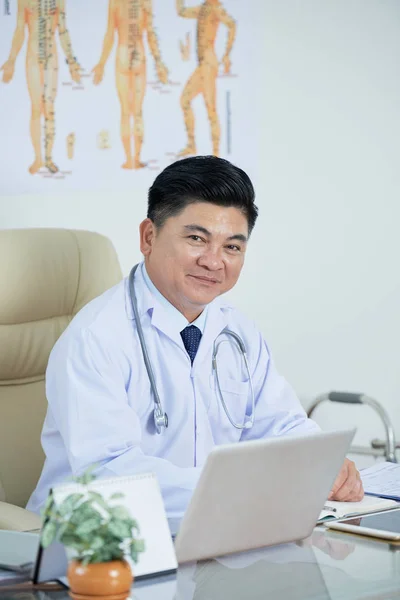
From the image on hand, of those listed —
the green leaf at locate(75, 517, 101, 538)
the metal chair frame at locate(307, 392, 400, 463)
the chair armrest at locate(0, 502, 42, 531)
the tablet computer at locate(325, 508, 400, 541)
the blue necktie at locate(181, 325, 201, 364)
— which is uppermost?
the green leaf at locate(75, 517, 101, 538)

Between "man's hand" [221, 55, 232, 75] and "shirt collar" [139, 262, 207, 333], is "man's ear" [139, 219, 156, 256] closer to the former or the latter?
"shirt collar" [139, 262, 207, 333]

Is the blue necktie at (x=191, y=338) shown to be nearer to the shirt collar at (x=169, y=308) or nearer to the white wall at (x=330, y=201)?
the shirt collar at (x=169, y=308)

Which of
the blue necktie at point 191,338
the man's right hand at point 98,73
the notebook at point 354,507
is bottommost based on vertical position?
the notebook at point 354,507

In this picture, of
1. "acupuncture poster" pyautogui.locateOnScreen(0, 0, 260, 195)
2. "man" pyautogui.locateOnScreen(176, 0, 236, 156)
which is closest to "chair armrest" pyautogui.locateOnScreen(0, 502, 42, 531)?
"acupuncture poster" pyautogui.locateOnScreen(0, 0, 260, 195)

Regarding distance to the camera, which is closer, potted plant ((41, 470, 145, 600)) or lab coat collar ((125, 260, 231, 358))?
potted plant ((41, 470, 145, 600))

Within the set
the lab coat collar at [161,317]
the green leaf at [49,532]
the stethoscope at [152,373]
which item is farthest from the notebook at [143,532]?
the lab coat collar at [161,317]

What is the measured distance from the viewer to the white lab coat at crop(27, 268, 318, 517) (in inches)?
62.5

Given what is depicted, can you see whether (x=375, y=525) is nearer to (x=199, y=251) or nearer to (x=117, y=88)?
(x=199, y=251)

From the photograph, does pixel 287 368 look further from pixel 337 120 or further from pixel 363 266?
pixel 337 120

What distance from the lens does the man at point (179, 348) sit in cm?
174

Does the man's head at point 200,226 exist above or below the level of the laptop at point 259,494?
above

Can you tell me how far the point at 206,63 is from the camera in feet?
9.20

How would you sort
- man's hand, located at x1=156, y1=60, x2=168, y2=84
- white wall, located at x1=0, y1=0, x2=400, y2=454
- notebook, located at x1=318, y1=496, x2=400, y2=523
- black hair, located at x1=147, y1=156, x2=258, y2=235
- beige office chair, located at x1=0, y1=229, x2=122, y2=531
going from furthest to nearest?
white wall, located at x1=0, y1=0, x2=400, y2=454
man's hand, located at x1=156, y1=60, x2=168, y2=84
beige office chair, located at x1=0, y1=229, x2=122, y2=531
black hair, located at x1=147, y1=156, x2=258, y2=235
notebook, located at x1=318, y1=496, x2=400, y2=523

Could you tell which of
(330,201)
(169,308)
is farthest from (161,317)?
(330,201)
